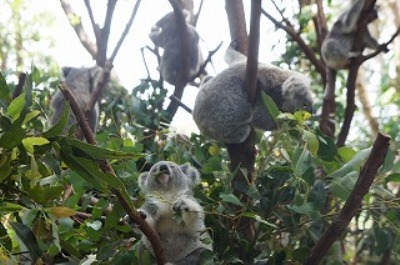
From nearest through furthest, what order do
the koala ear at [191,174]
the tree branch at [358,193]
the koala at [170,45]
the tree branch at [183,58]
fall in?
the tree branch at [358,193]
the koala ear at [191,174]
the tree branch at [183,58]
the koala at [170,45]

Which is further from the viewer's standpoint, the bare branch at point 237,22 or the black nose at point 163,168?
the bare branch at point 237,22

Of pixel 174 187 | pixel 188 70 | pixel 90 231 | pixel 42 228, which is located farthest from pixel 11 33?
pixel 42 228

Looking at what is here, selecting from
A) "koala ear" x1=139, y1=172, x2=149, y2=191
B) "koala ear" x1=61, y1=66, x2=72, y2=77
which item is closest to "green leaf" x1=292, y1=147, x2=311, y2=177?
"koala ear" x1=139, y1=172, x2=149, y2=191

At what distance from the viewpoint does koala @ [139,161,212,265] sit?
2.35 metres

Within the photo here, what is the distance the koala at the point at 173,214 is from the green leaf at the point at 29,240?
949 millimetres

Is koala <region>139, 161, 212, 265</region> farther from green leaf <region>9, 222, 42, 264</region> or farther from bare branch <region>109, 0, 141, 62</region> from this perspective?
green leaf <region>9, 222, 42, 264</region>

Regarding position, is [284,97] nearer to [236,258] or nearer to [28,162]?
[236,258]

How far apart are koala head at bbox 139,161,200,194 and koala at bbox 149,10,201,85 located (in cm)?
323

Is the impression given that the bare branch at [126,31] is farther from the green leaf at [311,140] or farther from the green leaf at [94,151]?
the green leaf at [94,151]

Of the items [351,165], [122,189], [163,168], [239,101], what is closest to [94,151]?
→ [122,189]

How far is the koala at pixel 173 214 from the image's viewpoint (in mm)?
2350

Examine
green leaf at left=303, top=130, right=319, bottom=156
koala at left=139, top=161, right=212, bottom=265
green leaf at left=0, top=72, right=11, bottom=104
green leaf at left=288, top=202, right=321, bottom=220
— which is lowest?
koala at left=139, top=161, right=212, bottom=265

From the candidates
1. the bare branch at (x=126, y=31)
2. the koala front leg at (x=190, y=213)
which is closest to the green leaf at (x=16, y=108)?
the koala front leg at (x=190, y=213)

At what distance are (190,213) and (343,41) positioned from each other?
10.7 ft
